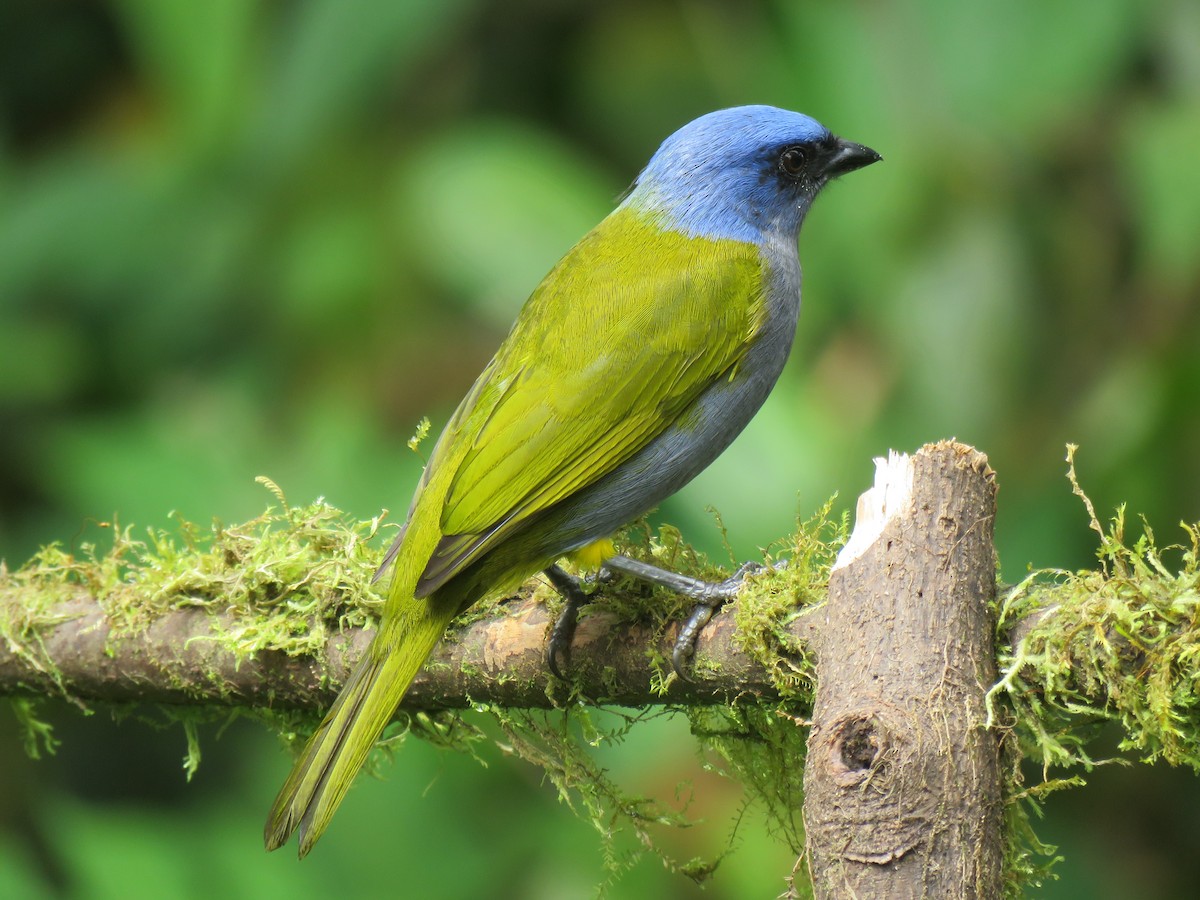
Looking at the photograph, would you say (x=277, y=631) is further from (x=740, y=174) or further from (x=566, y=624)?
(x=740, y=174)

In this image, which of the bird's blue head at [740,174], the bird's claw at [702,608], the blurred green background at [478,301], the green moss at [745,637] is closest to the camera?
the green moss at [745,637]

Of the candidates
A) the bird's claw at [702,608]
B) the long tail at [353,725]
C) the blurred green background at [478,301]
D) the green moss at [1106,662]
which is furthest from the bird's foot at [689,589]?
the blurred green background at [478,301]

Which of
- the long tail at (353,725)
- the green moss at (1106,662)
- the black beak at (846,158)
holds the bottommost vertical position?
the long tail at (353,725)

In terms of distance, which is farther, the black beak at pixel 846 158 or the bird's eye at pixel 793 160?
the black beak at pixel 846 158

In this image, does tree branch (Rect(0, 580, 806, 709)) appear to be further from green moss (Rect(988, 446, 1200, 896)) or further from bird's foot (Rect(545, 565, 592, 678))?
green moss (Rect(988, 446, 1200, 896))

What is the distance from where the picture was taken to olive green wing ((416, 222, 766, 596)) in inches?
109

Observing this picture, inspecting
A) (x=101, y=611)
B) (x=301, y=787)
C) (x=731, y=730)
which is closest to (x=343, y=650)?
(x=301, y=787)

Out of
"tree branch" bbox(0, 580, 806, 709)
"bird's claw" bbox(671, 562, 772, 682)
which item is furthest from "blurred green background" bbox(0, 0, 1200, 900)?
"bird's claw" bbox(671, 562, 772, 682)

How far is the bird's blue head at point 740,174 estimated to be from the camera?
3398mm

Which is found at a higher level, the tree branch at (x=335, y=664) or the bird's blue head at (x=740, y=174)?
the bird's blue head at (x=740, y=174)

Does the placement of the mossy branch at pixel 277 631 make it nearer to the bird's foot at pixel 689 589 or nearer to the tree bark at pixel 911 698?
the bird's foot at pixel 689 589

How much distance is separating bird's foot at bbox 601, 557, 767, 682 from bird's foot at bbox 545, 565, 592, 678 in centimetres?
9

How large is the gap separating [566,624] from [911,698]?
81 centimetres

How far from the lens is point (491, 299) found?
4.72m
